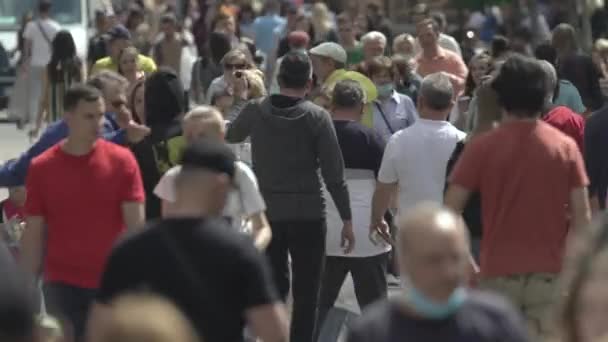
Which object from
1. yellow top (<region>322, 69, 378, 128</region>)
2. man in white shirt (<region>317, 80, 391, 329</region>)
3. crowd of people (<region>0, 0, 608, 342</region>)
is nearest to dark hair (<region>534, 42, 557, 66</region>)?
crowd of people (<region>0, 0, 608, 342</region>)

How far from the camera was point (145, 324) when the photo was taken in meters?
4.43

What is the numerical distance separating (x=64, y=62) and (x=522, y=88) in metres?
10.1

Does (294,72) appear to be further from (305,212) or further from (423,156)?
(423,156)

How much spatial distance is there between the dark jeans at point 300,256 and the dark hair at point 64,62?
24.4 feet

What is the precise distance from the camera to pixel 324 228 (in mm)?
10625

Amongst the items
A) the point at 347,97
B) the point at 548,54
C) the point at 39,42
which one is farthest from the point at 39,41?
the point at 347,97

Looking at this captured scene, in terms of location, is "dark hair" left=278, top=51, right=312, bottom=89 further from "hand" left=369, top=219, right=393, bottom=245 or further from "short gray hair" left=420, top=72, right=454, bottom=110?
"hand" left=369, top=219, right=393, bottom=245

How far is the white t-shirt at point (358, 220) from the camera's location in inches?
433

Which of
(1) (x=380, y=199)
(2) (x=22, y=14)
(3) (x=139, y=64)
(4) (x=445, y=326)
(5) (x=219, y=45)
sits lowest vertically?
(2) (x=22, y=14)

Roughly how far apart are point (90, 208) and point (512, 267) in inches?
69.0

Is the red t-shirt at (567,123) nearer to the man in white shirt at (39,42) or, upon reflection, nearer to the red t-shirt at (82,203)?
the red t-shirt at (82,203)

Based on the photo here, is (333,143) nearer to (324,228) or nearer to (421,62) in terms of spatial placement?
(324,228)

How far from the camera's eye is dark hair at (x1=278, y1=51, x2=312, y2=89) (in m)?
10.8

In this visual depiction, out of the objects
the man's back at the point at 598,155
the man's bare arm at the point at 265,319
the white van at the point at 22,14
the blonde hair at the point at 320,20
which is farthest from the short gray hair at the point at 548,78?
the white van at the point at 22,14
